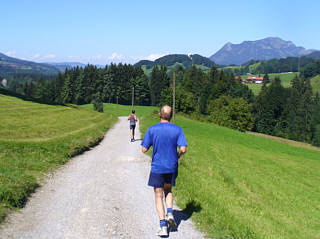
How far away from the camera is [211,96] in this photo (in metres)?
112

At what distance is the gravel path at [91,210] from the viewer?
239 inches

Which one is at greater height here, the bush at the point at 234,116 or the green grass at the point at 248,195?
the green grass at the point at 248,195

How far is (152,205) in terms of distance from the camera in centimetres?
789

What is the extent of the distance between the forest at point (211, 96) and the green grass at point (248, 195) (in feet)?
179

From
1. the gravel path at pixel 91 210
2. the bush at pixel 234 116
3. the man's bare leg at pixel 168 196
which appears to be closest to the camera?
the gravel path at pixel 91 210

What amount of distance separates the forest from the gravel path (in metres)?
69.4

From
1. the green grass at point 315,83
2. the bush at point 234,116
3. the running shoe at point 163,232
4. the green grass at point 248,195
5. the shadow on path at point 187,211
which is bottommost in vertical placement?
the bush at point 234,116

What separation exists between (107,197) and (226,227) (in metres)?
3.27

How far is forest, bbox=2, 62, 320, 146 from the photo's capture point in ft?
298

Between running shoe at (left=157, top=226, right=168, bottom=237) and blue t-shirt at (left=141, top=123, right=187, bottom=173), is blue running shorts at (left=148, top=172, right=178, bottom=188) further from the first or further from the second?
running shoe at (left=157, top=226, right=168, bottom=237)

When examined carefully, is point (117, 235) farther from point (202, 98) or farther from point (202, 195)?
point (202, 98)

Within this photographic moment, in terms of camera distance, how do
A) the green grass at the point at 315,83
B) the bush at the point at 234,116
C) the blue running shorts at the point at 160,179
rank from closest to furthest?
1. the blue running shorts at the point at 160,179
2. the bush at the point at 234,116
3. the green grass at the point at 315,83

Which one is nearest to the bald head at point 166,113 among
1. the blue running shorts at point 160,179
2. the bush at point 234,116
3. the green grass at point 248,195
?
the blue running shorts at point 160,179

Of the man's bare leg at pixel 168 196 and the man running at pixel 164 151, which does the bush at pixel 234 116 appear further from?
the man running at pixel 164 151
